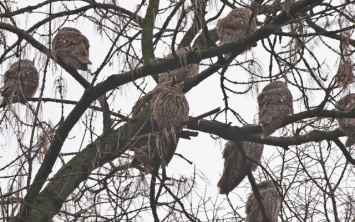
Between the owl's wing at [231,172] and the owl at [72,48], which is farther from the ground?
the owl at [72,48]

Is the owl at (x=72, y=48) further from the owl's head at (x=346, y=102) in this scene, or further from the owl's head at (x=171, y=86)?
the owl's head at (x=346, y=102)

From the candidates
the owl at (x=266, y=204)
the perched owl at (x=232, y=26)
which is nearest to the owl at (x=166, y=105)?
the perched owl at (x=232, y=26)

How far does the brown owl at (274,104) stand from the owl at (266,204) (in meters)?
0.99

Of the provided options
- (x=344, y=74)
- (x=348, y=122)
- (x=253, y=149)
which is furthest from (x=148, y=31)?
(x=253, y=149)

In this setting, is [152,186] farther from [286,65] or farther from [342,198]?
[342,198]

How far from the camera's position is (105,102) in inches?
226

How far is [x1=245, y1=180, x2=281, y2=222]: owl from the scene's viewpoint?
7727mm

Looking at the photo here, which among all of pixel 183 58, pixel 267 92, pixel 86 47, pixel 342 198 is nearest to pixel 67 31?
pixel 86 47

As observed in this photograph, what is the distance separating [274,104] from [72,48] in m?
2.07

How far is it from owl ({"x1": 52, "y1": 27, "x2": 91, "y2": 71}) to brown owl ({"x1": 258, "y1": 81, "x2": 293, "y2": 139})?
5.79 ft

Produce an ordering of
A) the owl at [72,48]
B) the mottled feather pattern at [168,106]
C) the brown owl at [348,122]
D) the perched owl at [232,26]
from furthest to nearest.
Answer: the perched owl at [232,26] → the owl at [72,48] → the brown owl at [348,122] → the mottled feather pattern at [168,106]

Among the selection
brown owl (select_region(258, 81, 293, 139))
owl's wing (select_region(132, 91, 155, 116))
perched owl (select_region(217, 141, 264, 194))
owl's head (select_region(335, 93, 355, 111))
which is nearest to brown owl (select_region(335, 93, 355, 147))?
owl's head (select_region(335, 93, 355, 111))

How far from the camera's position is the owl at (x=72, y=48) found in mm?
6992

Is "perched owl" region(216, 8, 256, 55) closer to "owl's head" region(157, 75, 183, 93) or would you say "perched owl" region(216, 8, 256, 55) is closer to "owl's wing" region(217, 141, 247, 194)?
"owl's head" region(157, 75, 183, 93)
